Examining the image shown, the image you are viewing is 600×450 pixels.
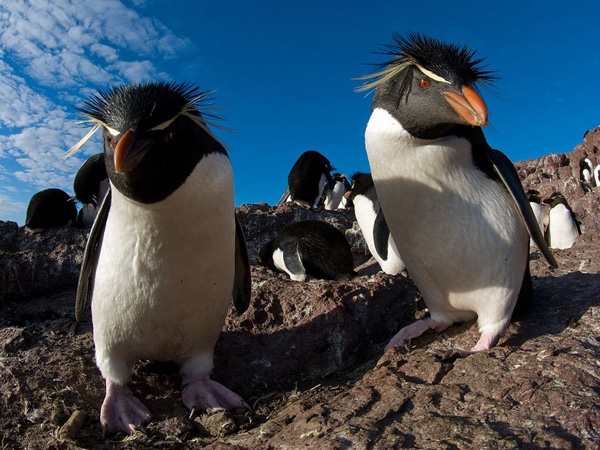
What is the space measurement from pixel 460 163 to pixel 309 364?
4.78 feet

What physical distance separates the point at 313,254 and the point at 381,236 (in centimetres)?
91

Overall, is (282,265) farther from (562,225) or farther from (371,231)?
(562,225)

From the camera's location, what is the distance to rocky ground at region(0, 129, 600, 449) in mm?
1671

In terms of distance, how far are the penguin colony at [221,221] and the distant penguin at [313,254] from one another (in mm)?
2832

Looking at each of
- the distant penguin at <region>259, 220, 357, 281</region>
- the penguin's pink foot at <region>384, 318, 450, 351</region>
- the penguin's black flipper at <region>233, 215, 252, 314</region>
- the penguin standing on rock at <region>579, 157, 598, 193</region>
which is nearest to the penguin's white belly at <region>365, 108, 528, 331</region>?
the penguin's pink foot at <region>384, 318, 450, 351</region>

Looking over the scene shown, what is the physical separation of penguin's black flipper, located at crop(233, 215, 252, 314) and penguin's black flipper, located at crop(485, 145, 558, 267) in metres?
1.59

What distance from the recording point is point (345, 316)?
307 centimetres

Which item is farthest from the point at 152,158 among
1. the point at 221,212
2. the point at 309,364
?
the point at 309,364

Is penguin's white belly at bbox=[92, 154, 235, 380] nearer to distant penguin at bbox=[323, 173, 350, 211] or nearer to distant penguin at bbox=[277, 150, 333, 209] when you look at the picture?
distant penguin at bbox=[277, 150, 333, 209]

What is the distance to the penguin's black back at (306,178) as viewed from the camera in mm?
12180

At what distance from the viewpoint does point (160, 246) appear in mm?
2361

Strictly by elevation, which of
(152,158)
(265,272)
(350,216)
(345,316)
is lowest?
(345,316)

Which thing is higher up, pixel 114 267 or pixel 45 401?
pixel 114 267

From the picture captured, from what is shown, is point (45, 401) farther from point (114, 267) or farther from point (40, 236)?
point (40, 236)
